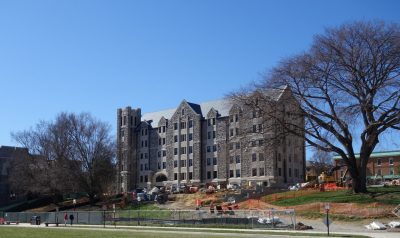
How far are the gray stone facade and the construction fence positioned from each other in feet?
120

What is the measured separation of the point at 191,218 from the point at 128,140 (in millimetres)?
77898

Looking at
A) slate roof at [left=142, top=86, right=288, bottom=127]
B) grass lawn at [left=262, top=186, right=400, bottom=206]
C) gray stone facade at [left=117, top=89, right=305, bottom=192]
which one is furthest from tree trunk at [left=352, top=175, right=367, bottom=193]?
slate roof at [left=142, top=86, right=288, bottom=127]

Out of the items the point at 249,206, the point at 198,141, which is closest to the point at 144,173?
the point at 198,141

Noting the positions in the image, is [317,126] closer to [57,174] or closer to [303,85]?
[303,85]

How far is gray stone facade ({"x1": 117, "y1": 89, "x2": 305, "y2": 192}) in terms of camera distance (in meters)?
100

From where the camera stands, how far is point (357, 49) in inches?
1939

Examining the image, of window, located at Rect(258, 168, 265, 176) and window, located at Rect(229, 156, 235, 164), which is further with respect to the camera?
window, located at Rect(229, 156, 235, 164)

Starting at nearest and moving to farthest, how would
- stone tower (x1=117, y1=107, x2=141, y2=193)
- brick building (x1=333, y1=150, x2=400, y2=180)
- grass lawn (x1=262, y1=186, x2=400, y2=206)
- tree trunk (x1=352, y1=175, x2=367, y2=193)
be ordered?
1. grass lawn (x1=262, y1=186, x2=400, y2=206)
2. tree trunk (x1=352, y1=175, x2=367, y2=193)
3. stone tower (x1=117, y1=107, x2=141, y2=193)
4. brick building (x1=333, y1=150, x2=400, y2=180)

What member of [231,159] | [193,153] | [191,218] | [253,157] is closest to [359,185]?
[191,218]

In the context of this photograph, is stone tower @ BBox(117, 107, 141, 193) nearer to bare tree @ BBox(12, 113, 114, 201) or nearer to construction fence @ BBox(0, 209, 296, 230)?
bare tree @ BBox(12, 113, 114, 201)

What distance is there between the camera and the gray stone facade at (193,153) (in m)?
100

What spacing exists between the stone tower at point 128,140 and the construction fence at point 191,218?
182 feet

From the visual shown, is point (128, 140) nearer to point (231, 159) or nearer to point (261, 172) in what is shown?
point (231, 159)

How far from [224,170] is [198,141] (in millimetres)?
9869
